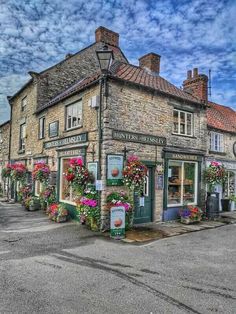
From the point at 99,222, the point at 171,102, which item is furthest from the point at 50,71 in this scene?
the point at 99,222

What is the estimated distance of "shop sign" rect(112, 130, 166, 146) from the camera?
10.4 m

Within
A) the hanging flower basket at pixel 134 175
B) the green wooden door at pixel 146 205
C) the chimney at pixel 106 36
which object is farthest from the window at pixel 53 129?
the chimney at pixel 106 36

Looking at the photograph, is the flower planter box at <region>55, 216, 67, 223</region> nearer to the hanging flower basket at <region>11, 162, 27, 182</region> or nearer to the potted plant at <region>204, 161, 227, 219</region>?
the hanging flower basket at <region>11, 162, 27, 182</region>

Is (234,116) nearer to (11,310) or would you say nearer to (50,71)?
(50,71)

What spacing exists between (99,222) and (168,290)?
16.7ft

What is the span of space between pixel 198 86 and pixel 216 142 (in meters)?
3.51

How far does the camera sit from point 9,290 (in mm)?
5023

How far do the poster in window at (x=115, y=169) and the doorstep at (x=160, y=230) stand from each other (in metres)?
1.94

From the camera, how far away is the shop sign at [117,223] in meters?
8.99

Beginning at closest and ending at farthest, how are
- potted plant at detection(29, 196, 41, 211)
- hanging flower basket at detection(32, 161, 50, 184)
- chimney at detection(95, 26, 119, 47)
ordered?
hanging flower basket at detection(32, 161, 50, 184) → potted plant at detection(29, 196, 41, 211) → chimney at detection(95, 26, 119, 47)

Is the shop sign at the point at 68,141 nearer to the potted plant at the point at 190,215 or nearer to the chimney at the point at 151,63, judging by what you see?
the potted plant at the point at 190,215

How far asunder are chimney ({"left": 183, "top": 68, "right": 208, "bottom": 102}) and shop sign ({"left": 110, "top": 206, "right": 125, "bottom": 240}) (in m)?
8.31

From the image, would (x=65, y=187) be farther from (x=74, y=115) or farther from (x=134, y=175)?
(x=134, y=175)

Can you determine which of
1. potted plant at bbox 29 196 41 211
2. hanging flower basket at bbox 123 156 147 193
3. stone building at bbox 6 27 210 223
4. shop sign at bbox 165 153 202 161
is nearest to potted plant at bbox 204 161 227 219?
stone building at bbox 6 27 210 223
